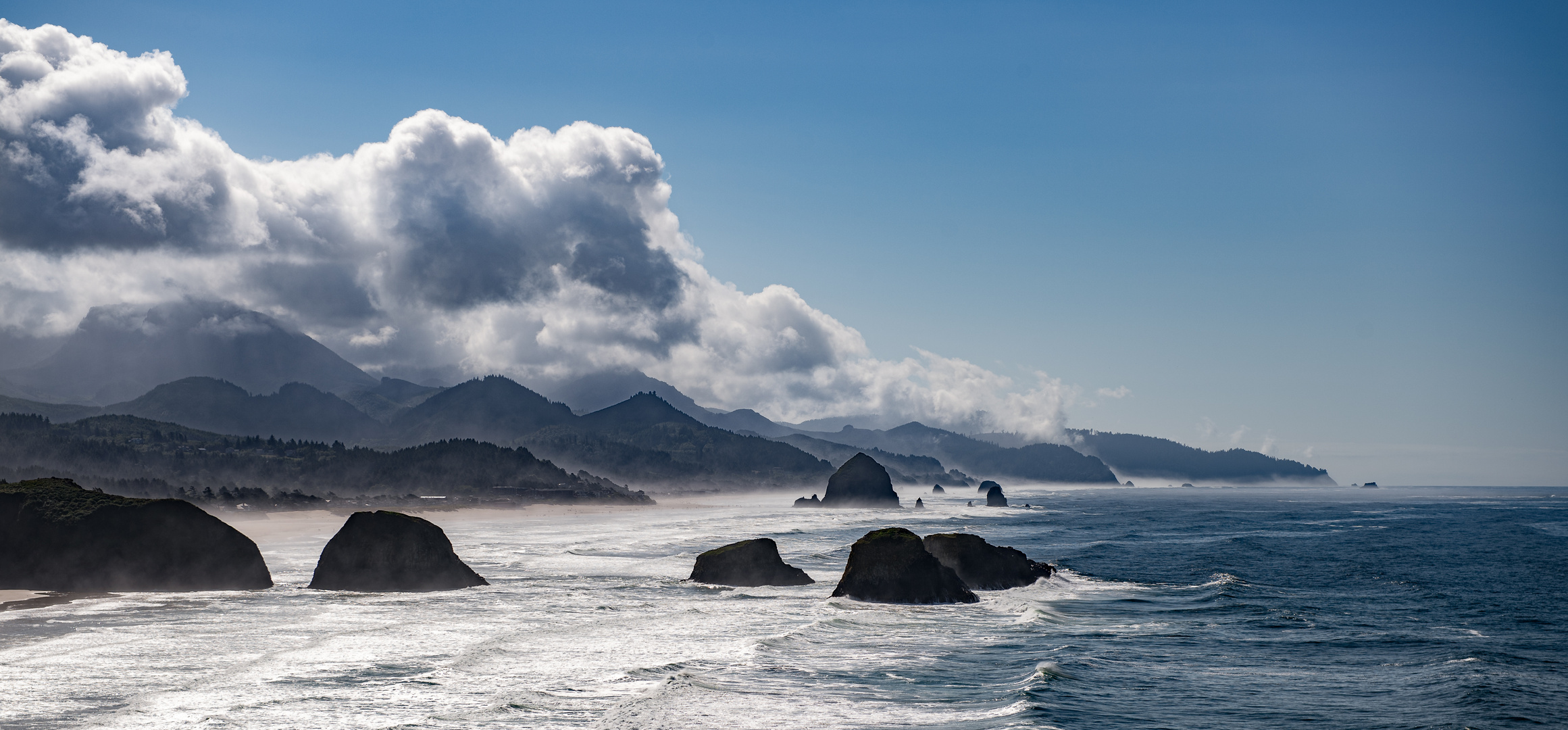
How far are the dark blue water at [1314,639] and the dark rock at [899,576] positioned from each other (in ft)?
18.1

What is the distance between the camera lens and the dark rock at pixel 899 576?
37.2m

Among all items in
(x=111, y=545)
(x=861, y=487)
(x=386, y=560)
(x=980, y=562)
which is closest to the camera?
(x=111, y=545)

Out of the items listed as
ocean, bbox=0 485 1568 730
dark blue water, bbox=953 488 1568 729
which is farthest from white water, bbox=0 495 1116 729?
dark blue water, bbox=953 488 1568 729

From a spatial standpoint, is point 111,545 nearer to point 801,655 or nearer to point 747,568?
point 747,568

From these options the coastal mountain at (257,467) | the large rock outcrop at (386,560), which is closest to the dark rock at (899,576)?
the large rock outcrop at (386,560)

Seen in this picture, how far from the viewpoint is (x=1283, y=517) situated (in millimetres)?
124875

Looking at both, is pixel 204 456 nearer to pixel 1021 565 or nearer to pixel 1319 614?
pixel 1021 565

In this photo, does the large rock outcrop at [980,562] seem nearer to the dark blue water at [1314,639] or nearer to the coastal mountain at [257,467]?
the dark blue water at [1314,639]

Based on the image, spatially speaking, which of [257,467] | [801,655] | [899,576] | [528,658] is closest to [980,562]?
[899,576]

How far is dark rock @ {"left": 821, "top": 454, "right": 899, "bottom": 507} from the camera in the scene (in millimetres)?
167250

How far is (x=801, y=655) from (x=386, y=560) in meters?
21.6

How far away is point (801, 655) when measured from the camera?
25.6 m

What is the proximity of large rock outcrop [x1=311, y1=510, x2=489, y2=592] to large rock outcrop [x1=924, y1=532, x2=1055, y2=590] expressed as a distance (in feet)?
71.5

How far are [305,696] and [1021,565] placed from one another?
3393cm
